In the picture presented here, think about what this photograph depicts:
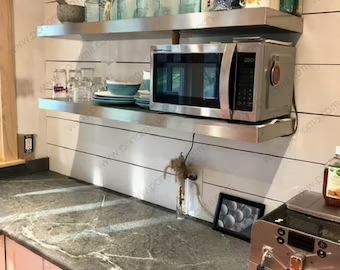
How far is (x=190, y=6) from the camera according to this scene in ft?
4.57

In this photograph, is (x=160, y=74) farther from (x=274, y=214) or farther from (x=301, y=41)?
(x=274, y=214)

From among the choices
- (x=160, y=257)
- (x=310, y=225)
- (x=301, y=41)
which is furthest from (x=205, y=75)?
(x=160, y=257)

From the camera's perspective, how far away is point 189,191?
5.91 feet

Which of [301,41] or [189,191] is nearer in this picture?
[301,41]

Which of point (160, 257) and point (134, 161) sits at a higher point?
point (134, 161)

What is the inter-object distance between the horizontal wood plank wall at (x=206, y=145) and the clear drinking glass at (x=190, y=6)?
38 centimetres

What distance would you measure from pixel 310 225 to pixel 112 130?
1.26 meters

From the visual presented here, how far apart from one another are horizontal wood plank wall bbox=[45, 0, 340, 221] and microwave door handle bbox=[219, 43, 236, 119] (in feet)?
1.18

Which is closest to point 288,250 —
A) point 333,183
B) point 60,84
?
point 333,183

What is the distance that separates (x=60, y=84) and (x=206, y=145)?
92 centimetres

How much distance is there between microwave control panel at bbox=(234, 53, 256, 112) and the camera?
1.17 meters

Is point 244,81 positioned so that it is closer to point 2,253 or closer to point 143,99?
point 143,99

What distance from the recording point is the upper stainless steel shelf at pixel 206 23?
1.14 metres

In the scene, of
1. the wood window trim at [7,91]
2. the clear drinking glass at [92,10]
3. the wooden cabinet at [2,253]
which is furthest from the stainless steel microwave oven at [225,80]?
the wood window trim at [7,91]
